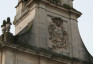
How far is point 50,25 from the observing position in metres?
23.2

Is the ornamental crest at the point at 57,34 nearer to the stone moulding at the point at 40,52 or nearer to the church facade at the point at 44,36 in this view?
the church facade at the point at 44,36

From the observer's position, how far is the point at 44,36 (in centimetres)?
2250

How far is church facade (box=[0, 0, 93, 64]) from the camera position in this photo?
20781mm

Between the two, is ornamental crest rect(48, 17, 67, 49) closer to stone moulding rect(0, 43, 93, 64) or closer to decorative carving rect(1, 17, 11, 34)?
stone moulding rect(0, 43, 93, 64)

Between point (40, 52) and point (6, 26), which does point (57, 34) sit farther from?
point (6, 26)

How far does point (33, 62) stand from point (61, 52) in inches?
98.6

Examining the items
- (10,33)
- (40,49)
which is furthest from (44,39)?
(10,33)

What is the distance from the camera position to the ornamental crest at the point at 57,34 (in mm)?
22906

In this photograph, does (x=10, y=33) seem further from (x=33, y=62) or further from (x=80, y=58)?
(x=80, y=58)

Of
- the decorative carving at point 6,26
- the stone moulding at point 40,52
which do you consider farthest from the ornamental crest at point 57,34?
the decorative carving at point 6,26

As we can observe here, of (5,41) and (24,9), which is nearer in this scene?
(5,41)

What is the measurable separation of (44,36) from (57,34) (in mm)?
1120

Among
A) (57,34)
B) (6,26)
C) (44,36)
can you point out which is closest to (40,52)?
(44,36)

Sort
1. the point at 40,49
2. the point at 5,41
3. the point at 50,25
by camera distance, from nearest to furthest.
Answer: the point at 5,41 → the point at 40,49 → the point at 50,25
